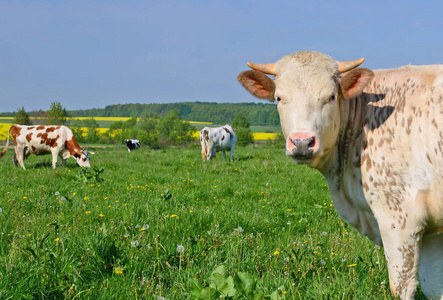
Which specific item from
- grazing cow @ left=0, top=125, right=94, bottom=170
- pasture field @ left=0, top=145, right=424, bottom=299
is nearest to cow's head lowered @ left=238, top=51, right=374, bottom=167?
pasture field @ left=0, top=145, right=424, bottom=299

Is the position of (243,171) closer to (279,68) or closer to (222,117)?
(279,68)

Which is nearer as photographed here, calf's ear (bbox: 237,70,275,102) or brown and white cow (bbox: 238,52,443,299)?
brown and white cow (bbox: 238,52,443,299)

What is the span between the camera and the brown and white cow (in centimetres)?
322

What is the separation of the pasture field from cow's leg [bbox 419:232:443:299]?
14.8 inches

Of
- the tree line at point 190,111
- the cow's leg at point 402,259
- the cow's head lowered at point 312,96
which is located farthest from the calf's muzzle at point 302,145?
the tree line at point 190,111

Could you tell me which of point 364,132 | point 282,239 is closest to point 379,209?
point 364,132

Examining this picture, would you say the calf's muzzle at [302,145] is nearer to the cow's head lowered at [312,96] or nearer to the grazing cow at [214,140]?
the cow's head lowered at [312,96]

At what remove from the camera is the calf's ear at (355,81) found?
3646mm

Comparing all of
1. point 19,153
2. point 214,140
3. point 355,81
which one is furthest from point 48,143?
point 355,81

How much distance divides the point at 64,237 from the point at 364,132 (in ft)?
10.5

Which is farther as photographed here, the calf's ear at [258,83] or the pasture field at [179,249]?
the calf's ear at [258,83]

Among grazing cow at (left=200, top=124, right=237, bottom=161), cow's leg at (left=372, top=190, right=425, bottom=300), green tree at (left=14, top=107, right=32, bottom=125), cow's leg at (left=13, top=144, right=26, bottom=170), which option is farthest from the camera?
green tree at (left=14, top=107, right=32, bottom=125)

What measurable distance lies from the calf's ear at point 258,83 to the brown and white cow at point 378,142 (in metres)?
0.01

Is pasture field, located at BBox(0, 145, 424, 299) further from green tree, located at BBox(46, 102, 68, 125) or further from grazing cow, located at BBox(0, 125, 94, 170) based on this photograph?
green tree, located at BBox(46, 102, 68, 125)
